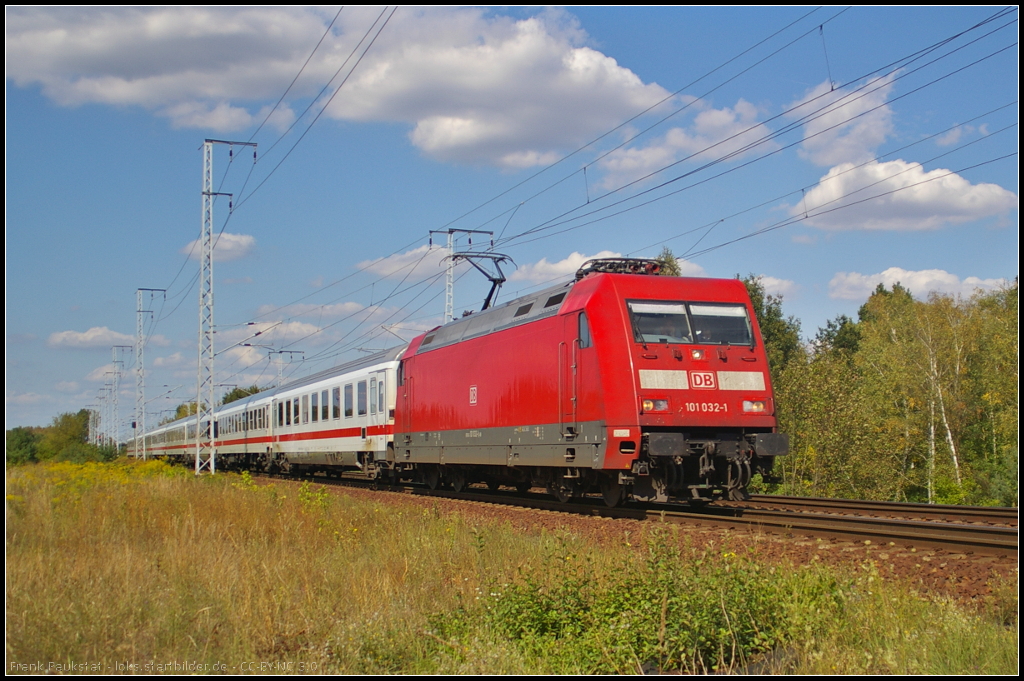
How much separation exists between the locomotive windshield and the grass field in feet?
16.1

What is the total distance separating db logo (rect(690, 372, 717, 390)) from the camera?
13.5 meters

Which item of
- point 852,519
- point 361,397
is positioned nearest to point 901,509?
point 852,519

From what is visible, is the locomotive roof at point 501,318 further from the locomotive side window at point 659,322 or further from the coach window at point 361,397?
the coach window at point 361,397

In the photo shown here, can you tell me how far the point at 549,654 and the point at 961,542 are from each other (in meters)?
5.92

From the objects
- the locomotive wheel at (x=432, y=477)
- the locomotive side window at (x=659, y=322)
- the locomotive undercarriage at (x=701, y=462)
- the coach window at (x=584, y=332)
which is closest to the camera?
the locomotive undercarriage at (x=701, y=462)

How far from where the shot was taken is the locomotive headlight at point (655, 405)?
13172 millimetres

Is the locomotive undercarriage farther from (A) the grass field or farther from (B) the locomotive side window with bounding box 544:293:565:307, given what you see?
(A) the grass field

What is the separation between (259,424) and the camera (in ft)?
127

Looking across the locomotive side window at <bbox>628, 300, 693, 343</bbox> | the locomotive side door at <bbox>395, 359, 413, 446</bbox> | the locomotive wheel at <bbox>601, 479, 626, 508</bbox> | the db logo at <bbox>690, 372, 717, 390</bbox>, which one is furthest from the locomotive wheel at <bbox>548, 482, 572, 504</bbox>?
the locomotive side door at <bbox>395, 359, 413, 446</bbox>

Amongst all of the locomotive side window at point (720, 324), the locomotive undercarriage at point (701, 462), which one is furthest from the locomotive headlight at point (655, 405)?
the locomotive side window at point (720, 324)

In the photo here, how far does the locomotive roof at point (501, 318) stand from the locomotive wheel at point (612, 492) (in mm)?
3146

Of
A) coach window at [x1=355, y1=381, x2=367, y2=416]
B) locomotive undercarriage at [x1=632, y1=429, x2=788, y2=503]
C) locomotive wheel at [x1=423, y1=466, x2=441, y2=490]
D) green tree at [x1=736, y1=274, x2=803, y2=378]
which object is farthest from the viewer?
green tree at [x1=736, y1=274, x2=803, y2=378]

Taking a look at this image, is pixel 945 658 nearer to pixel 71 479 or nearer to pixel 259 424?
pixel 71 479

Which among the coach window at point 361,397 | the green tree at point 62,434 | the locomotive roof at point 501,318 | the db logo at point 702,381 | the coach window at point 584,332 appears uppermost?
the locomotive roof at point 501,318
